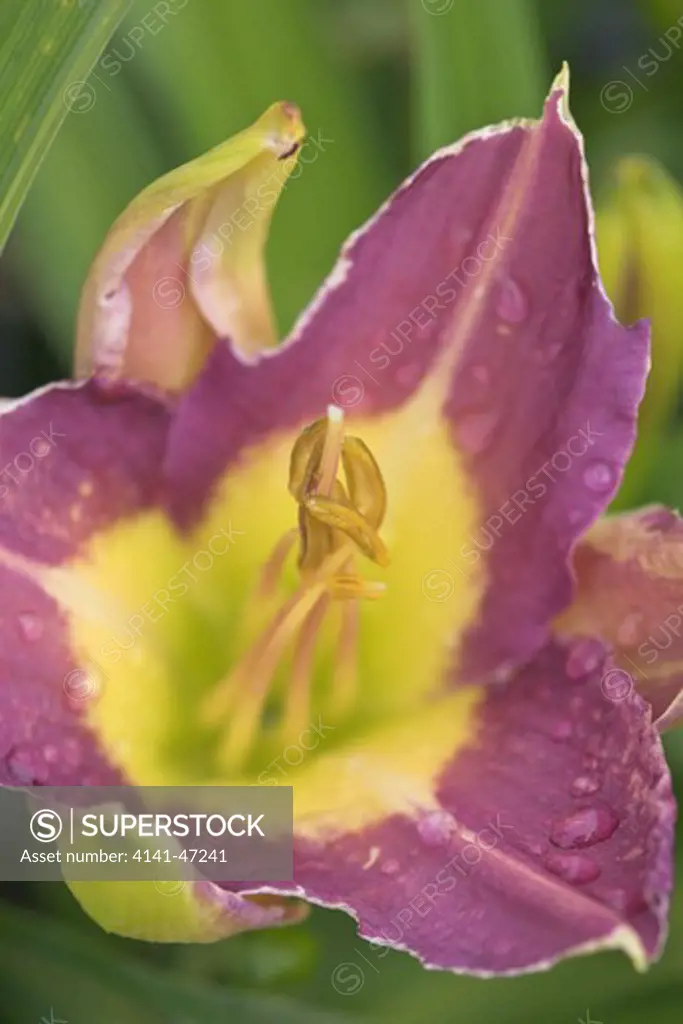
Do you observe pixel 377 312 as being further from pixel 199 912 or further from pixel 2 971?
pixel 2 971

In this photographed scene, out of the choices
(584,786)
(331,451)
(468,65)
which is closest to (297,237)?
(468,65)

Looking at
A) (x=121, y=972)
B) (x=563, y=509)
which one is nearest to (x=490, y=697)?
(x=563, y=509)

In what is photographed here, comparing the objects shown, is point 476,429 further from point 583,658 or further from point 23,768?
point 23,768

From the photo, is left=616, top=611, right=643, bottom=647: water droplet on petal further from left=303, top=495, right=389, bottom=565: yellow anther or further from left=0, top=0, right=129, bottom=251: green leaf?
left=0, top=0, right=129, bottom=251: green leaf

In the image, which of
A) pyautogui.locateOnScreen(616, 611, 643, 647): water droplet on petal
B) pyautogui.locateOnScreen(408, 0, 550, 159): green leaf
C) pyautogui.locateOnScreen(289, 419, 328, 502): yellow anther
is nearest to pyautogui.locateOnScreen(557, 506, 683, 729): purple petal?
pyautogui.locateOnScreen(616, 611, 643, 647): water droplet on petal

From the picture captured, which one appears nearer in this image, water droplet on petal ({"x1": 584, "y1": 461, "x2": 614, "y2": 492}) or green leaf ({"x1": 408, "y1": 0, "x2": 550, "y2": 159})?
water droplet on petal ({"x1": 584, "y1": 461, "x2": 614, "y2": 492})

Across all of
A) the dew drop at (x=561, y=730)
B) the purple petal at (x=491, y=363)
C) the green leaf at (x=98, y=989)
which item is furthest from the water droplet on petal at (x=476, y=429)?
the green leaf at (x=98, y=989)
